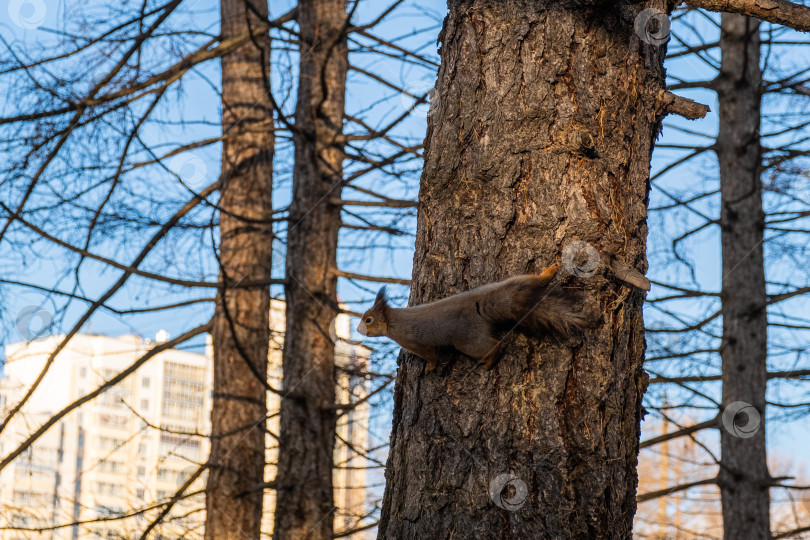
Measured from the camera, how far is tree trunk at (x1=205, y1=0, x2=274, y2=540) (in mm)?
6113

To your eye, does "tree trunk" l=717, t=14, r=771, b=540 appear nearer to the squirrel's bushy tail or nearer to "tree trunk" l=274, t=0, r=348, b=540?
"tree trunk" l=274, t=0, r=348, b=540

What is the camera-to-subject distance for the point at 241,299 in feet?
21.6

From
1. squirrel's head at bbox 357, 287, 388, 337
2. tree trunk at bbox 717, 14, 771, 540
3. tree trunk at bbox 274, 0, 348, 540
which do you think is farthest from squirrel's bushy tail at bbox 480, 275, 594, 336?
tree trunk at bbox 717, 14, 771, 540

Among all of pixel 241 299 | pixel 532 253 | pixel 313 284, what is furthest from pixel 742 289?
pixel 532 253

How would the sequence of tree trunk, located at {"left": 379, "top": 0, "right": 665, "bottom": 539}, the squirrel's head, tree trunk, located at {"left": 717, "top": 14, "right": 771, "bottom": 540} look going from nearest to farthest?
tree trunk, located at {"left": 379, "top": 0, "right": 665, "bottom": 539}
the squirrel's head
tree trunk, located at {"left": 717, "top": 14, "right": 771, "bottom": 540}

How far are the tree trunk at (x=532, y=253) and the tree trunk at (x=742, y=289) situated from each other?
3.64 m

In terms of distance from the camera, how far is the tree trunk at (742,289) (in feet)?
18.2

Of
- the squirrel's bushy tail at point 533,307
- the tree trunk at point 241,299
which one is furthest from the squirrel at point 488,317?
the tree trunk at point 241,299

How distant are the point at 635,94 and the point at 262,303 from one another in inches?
192

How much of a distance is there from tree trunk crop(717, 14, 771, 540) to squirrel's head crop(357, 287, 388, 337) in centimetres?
384

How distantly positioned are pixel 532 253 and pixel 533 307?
20cm

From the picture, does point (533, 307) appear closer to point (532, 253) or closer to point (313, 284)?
point (532, 253)

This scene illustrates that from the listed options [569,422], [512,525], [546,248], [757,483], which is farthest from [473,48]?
[757,483]

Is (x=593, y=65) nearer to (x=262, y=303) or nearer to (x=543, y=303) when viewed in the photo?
(x=543, y=303)
